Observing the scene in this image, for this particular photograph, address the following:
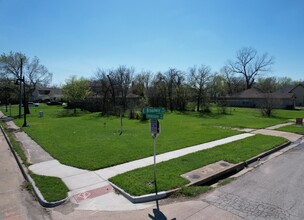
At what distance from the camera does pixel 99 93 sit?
126ft

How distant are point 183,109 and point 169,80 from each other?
5471 millimetres

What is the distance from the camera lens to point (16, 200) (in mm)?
5625

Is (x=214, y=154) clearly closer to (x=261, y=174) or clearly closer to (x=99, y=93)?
→ (x=261, y=174)

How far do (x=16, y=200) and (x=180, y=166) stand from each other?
487 cm

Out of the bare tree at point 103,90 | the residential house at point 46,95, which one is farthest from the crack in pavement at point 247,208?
the residential house at point 46,95

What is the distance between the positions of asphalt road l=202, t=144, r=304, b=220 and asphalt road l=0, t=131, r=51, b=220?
3.99 m

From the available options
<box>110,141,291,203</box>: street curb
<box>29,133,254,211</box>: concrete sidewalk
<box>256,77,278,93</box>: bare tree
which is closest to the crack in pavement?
<box>110,141,291,203</box>: street curb

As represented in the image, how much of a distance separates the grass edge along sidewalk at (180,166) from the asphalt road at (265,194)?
1089mm

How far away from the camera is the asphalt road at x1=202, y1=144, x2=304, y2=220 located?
478 cm

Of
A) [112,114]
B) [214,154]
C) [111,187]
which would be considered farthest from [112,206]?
[112,114]

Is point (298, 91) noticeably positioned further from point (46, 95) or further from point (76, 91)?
point (46, 95)

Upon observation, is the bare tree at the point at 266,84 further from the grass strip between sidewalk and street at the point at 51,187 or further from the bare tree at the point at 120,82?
the grass strip between sidewalk and street at the point at 51,187

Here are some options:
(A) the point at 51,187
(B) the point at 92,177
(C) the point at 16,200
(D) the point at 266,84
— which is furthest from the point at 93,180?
(D) the point at 266,84

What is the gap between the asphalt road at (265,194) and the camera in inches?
188
